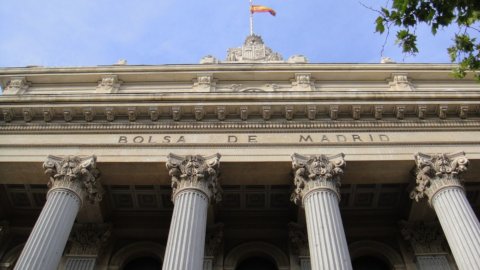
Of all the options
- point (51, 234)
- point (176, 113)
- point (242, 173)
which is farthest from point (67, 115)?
point (242, 173)

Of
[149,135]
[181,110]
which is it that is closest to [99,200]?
[149,135]

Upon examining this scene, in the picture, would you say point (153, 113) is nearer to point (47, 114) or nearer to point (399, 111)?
point (47, 114)

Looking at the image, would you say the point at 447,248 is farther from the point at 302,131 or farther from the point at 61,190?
the point at 61,190

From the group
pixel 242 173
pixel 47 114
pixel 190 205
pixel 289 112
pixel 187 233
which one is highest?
pixel 47 114

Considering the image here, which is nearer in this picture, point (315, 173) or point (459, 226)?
point (459, 226)

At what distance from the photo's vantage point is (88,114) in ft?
70.1

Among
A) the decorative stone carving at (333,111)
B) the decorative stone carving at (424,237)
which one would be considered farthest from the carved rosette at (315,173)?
the decorative stone carving at (424,237)

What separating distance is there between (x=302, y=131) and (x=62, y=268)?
36.9ft

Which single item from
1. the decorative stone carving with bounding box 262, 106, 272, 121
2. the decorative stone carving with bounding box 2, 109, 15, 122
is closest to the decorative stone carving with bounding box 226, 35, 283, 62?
the decorative stone carving with bounding box 262, 106, 272, 121

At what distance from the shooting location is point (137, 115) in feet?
70.2

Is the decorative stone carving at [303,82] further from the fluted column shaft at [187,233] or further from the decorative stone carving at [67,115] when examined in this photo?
the decorative stone carving at [67,115]

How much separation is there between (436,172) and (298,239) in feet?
20.2

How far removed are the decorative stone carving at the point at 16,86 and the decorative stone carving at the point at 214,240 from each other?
37.3 feet

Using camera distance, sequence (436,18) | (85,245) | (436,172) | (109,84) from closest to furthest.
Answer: (436,18), (436,172), (85,245), (109,84)
